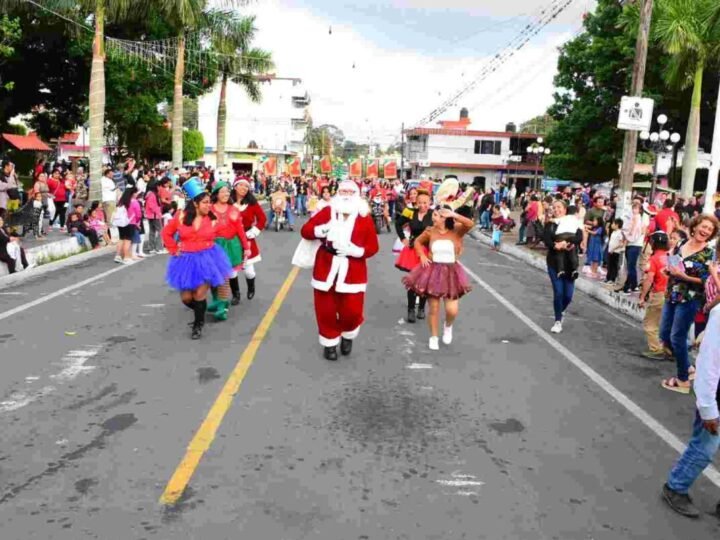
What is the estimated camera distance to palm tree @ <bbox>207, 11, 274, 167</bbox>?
33.9m

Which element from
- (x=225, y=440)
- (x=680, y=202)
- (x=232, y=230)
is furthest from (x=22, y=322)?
(x=680, y=202)

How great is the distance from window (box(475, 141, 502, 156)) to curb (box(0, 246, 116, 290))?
53.5 m

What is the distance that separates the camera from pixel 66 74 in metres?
35.6

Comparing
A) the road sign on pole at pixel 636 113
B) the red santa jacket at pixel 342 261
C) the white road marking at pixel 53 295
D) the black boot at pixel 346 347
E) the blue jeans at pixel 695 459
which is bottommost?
the white road marking at pixel 53 295

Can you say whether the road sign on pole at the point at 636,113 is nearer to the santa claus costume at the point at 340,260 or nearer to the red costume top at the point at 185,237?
the santa claus costume at the point at 340,260

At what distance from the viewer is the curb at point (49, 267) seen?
1155 cm

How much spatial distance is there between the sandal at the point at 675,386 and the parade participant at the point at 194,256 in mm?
4740

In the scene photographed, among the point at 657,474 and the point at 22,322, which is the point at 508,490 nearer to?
the point at 657,474

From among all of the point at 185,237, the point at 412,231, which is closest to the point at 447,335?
the point at 412,231

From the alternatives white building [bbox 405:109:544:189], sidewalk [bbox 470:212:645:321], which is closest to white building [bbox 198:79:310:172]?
white building [bbox 405:109:544:189]

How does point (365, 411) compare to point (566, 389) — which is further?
point (566, 389)

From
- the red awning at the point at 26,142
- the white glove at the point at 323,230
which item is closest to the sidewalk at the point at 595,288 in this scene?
the white glove at the point at 323,230

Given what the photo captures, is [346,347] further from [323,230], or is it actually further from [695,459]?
[695,459]

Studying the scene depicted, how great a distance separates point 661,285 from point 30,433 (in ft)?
21.0
